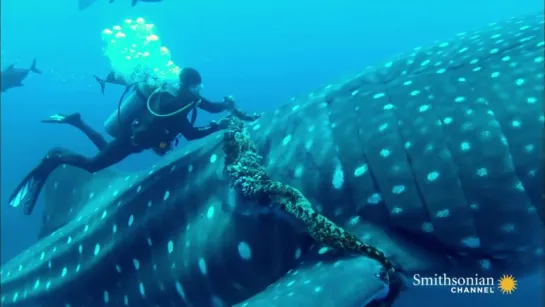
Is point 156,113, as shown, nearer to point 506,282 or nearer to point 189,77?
point 189,77

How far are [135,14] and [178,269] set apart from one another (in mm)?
58574

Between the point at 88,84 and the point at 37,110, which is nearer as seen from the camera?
the point at 37,110

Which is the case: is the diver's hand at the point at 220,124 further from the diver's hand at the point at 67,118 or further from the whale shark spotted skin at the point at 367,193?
the diver's hand at the point at 67,118

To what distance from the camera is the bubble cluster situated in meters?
7.77

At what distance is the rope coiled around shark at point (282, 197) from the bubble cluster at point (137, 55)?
9.97 ft

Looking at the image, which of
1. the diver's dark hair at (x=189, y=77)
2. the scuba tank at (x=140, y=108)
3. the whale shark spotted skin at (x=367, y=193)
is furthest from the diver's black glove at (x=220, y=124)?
the whale shark spotted skin at (x=367, y=193)

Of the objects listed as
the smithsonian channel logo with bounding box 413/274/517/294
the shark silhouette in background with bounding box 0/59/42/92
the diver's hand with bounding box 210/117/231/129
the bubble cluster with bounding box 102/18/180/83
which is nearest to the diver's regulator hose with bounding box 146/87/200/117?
the diver's hand with bounding box 210/117/231/129

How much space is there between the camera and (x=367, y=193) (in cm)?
321

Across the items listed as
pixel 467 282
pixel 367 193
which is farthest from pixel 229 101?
pixel 467 282

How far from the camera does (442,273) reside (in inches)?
120

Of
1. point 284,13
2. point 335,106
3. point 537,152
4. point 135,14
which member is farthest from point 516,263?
point 284,13

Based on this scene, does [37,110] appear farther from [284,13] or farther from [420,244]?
[420,244]

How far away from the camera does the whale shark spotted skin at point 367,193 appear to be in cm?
290

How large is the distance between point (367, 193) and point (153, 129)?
3573 millimetres
